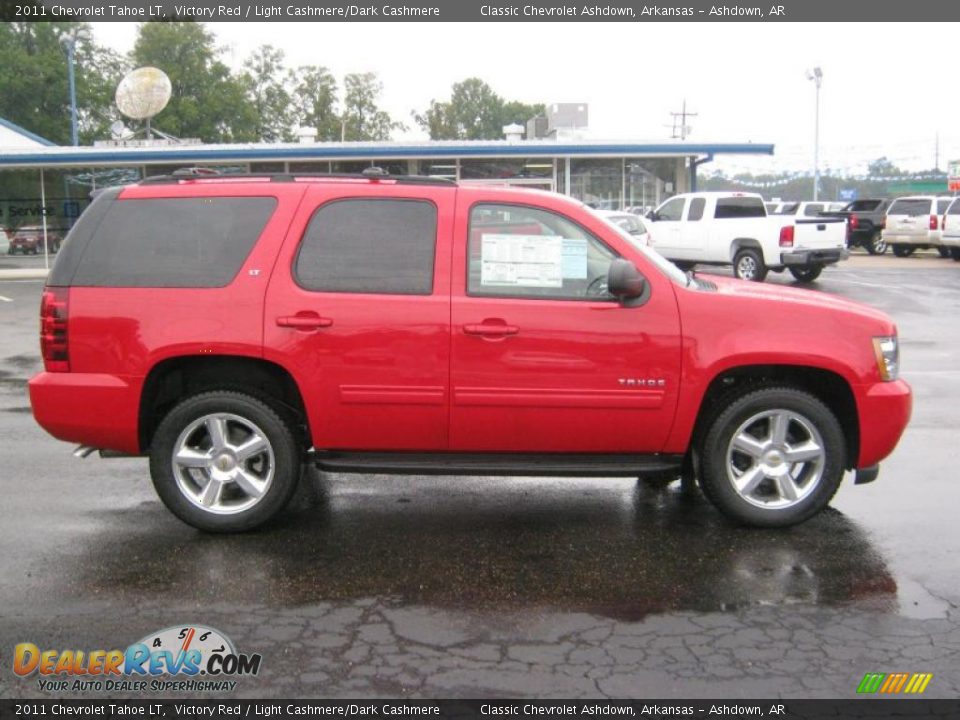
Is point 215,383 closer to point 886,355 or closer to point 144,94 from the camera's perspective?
point 886,355

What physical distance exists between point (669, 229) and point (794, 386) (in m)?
16.8

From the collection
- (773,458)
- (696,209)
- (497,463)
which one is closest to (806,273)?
(696,209)

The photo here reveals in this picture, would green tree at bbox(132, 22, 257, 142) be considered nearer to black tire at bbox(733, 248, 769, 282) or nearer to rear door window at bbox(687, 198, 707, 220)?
rear door window at bbox(687, 198, 707, 220)

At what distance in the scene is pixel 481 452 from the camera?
5156 millimetres

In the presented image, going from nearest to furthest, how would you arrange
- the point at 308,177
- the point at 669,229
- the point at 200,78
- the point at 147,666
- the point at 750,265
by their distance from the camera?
the point at 147,666, the point at 308,177, the point at 750,265, the point at 669,229, the point at 200,78

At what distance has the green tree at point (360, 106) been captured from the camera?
79312 millimetres

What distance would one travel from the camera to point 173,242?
5.14 meters

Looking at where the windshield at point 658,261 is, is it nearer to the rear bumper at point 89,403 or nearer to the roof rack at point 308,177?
the roof rack at point 308,177

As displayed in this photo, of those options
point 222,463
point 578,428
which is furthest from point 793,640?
point 222,463

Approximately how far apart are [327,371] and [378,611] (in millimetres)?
1399

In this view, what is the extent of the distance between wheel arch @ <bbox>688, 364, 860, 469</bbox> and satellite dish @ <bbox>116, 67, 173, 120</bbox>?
27.1 metres

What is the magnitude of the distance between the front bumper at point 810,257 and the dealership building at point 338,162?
7.46 meters

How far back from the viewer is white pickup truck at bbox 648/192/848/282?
1934cm

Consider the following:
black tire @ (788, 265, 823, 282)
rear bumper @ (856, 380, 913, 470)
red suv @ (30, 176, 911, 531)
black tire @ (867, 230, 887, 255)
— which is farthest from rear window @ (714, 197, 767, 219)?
rear bumper @ (856, 380, 913, 470)
